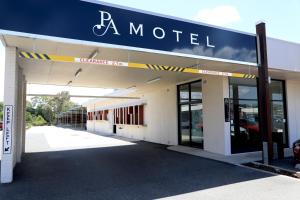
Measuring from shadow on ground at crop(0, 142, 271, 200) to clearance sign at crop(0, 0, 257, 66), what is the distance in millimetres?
3103

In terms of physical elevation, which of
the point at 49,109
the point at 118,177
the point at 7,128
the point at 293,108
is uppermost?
the point at 49,109

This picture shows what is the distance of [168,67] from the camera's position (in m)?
6.98

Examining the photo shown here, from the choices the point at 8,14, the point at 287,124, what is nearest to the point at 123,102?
the point at 287,124

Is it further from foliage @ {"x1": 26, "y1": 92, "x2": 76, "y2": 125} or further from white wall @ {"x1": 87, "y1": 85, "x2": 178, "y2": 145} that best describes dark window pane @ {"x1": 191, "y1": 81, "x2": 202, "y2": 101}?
foliage @ {"x1": 26, "y1": 92, "x2": 76, "y2": 125}

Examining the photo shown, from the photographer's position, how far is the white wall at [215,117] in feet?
31.4

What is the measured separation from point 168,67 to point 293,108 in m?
7.87

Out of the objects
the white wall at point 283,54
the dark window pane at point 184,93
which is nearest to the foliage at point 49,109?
the dark window pane at point 184,93

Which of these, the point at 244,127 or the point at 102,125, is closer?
the point at 244,127

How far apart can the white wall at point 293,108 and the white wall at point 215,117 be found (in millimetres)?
3903

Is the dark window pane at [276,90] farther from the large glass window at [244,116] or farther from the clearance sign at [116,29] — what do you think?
the clearance sign at [116,29]

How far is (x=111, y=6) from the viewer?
5.87 metres

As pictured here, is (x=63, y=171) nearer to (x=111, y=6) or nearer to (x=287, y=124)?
(x=111, y=6)

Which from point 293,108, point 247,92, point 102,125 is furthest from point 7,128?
point 102,125

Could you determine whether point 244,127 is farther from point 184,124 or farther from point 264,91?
point 184,124
